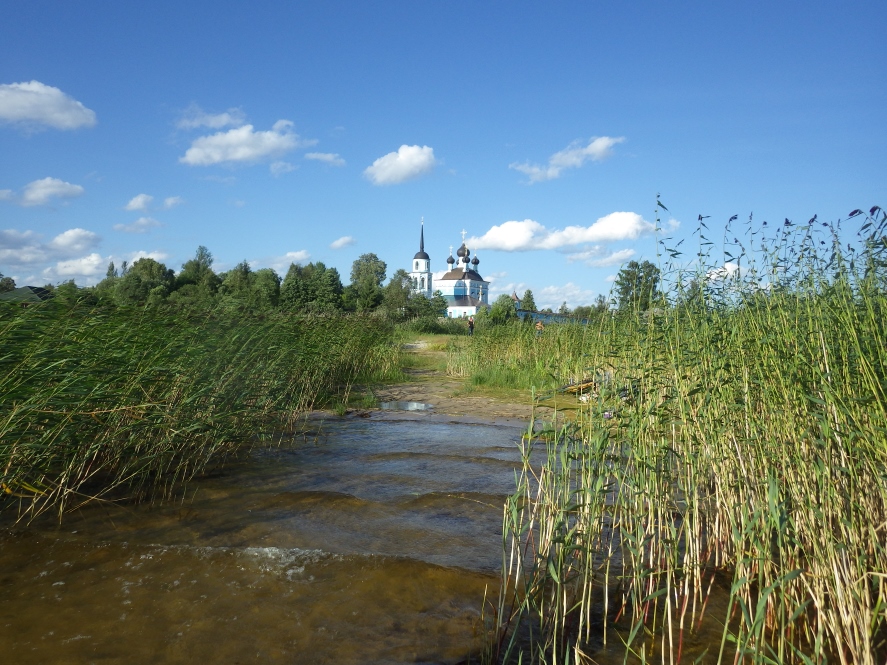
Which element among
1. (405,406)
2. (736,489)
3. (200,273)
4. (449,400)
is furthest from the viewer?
(200,273)

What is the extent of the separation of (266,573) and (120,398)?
1967 mm

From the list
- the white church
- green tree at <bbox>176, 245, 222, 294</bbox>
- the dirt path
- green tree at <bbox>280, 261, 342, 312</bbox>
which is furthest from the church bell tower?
the dirt path

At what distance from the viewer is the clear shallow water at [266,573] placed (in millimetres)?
3504

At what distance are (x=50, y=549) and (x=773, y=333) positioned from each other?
5.19 meters

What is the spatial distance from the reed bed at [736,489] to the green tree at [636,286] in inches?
7.5

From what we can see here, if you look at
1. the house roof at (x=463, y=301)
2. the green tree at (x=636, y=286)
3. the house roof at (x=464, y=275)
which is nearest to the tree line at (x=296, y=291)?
the green tree at (x=636, y=286)

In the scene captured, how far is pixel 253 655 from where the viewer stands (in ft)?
11.2

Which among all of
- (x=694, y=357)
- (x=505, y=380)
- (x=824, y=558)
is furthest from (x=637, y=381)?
(x=505, y=380)

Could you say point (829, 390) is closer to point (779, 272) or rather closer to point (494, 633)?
point (779, 272)

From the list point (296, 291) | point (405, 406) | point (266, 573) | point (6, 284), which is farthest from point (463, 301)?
point (266, 573)

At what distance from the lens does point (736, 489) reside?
414 cm

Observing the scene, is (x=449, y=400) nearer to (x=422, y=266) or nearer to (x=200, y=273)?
(x=200, y=273)

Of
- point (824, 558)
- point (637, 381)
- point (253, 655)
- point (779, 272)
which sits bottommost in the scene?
point (253, 655)

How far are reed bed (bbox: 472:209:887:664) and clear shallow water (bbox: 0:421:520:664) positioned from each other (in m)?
0.57
